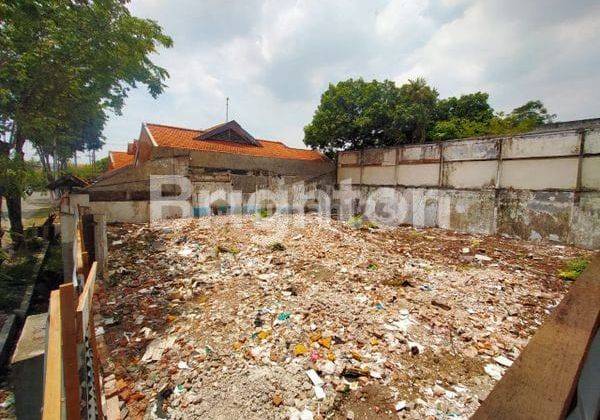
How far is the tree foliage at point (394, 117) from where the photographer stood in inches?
505

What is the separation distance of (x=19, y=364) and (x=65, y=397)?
3.30 m

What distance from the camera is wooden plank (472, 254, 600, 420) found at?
0.82 meters

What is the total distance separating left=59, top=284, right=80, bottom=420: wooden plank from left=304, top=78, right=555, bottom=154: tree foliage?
12.9 m

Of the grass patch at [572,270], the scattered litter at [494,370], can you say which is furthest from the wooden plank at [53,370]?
the grass patch at [572,270]

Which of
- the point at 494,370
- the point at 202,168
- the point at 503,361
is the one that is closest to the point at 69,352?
the point at 494,370

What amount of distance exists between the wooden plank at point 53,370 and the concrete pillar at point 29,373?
2.54 metres

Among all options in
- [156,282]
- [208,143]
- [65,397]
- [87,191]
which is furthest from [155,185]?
[65,397]

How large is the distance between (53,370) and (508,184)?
11.2m

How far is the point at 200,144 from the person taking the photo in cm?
1284

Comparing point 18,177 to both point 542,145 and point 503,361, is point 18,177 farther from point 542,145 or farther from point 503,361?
point 542,145

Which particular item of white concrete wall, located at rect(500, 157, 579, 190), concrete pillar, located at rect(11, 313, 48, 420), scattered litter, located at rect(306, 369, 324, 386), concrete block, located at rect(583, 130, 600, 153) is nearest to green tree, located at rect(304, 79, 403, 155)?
white concrete wall, located at rect(500, 157, 579, 190)

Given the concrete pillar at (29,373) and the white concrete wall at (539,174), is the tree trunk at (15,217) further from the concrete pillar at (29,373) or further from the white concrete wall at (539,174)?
the white concrete wall at (539,174)

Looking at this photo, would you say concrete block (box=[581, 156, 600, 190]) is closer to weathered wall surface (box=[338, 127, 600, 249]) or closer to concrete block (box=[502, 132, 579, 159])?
weathered wall surface (box=[338, 127, 600, 249])

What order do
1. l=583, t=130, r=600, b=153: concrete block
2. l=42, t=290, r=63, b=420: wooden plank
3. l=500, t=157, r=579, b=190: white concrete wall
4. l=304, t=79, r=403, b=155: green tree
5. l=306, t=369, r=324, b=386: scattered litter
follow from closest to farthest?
l=42, t=290, r=63, b=420: wooden plank → l=306, t=369, r=324, b=386: scattered litter → l=583, t=130, r=600, b=153: concrete block → l=500, t=157, r=579, b=190: white concrete wall → l=304, t=79, r=403, b=155: green tree
